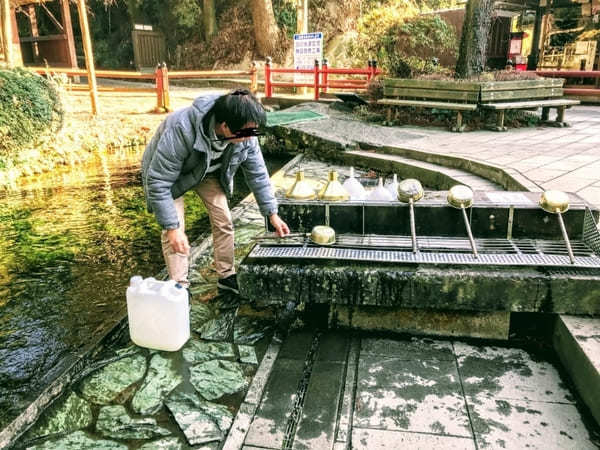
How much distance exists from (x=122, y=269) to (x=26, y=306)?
942 millimetres

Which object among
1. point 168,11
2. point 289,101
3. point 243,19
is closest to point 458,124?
point 289,101

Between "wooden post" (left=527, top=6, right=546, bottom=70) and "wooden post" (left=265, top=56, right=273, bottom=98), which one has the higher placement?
Answer: "wooden post" (left=527, top=6, right=546, bottom=70)

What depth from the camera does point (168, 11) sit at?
25.2 m

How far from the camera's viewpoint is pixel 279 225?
3.48 m

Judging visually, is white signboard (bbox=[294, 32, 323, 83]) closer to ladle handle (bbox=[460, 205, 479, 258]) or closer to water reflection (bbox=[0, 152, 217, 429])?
water reflection (bbox=[0, 152, 217, 429])

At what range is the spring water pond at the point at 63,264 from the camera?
11.1 ft

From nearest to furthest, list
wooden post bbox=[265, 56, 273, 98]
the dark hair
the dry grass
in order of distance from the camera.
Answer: the dark hair, the dry grass, wooden post bbox=[265, 56, 273, 98]

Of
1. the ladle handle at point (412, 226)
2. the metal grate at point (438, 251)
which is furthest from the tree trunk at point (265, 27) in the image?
the metal grate at point (438, 251)

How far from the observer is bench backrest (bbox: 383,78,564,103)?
9.56 metres

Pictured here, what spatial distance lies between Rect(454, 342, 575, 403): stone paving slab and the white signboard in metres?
12.7

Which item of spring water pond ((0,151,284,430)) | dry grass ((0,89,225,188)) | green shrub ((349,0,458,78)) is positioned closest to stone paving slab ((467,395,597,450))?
spring water pond ((0,151,284,430))

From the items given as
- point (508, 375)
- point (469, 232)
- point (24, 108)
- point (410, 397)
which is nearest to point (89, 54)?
point (24, 108)

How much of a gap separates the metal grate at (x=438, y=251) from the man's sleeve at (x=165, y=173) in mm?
596

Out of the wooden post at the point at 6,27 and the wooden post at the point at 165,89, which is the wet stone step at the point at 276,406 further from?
the wooden post at the point at 165,89
